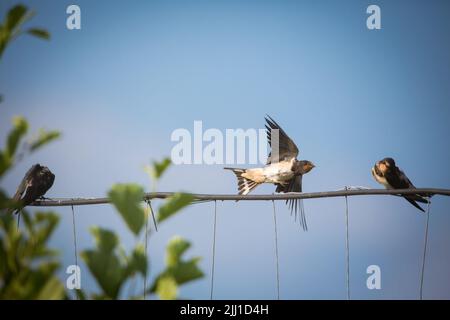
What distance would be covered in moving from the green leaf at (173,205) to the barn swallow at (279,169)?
3886 mm

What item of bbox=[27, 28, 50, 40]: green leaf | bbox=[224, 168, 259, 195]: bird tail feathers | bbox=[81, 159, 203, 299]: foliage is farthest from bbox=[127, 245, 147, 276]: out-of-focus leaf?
bbox=[224, 168, 259, 195]: bird tail feathers

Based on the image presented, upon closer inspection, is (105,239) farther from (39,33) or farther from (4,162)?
(39,33)

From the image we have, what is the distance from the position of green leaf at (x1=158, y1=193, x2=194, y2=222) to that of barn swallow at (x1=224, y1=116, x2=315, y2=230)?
12.8ft

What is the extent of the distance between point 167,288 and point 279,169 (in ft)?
13.5

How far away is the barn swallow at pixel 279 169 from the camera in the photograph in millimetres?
4520

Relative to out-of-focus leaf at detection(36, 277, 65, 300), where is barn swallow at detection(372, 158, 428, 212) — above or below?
above

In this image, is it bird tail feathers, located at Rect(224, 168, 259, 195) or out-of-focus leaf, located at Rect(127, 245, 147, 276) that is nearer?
out-of-focus leaf, located at Rect(127, 245, 147, 276)

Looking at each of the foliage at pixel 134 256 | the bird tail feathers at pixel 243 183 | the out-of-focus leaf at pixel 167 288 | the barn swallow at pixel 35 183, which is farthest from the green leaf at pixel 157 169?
the bird tail feathers at pixel 243 183

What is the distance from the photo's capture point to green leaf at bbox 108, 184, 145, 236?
1.72ft

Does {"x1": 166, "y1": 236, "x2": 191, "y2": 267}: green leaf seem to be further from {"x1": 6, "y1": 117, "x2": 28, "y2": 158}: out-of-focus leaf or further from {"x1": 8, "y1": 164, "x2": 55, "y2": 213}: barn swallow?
{"x1": 8, "y1": 164, "x2": 55, "y2": 213}: barn swallow

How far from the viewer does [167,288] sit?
0.56 m

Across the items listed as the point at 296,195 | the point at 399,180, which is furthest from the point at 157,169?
the point at 399,180
